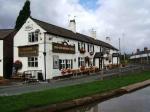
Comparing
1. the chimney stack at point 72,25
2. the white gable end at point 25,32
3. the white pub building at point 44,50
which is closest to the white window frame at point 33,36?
the white pub building at point 44,50

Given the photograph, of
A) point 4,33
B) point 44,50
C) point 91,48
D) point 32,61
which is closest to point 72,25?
point 91,48

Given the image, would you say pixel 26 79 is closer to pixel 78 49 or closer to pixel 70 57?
pixel 70 57

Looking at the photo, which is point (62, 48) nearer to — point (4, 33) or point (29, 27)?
point (29, 27)

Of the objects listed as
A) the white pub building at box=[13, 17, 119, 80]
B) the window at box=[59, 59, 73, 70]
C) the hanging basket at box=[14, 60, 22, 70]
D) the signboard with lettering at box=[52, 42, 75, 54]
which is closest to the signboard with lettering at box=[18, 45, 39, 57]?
the white pub building at box=[13, 17, 119, 80]

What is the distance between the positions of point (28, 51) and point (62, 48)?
15.7ft

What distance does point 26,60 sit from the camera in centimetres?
4950

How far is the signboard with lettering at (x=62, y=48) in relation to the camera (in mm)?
48312

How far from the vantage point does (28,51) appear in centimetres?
4897

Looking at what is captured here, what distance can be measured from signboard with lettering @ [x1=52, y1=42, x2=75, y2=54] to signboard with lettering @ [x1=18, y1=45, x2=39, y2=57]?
2300 mm

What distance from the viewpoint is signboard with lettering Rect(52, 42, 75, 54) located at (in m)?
48.3

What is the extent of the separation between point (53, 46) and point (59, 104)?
2984 centimetres

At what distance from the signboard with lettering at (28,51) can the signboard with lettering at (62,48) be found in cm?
230

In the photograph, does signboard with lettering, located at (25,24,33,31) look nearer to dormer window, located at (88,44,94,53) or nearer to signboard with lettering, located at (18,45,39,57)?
signboard with lettering, located at (18,45,39,57)

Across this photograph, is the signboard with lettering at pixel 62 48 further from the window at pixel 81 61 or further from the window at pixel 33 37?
the window at pixel 81 61
